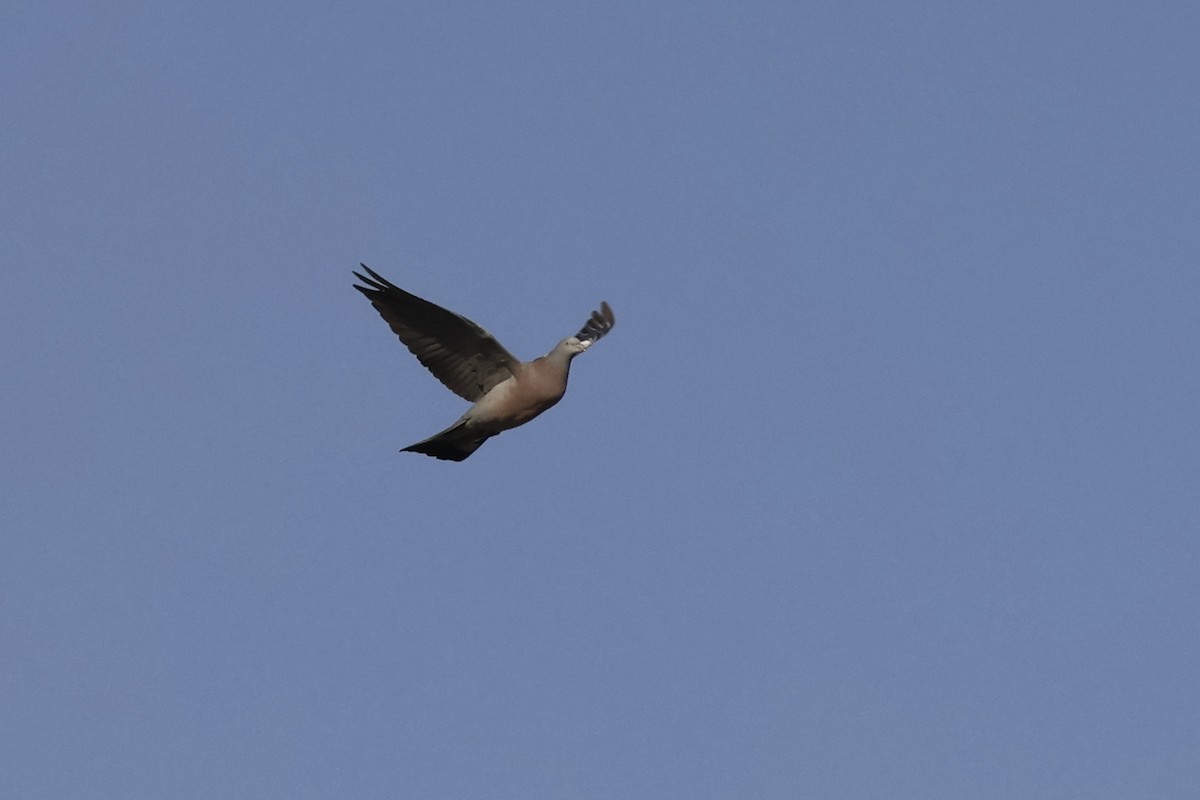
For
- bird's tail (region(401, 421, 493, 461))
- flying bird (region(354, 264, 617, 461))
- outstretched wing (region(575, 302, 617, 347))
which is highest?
outstretched wing (region(575, 302, 617, 347))

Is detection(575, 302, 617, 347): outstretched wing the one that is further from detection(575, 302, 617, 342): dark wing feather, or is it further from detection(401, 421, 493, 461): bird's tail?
detection(401, 421, 493, 461): bird's tail

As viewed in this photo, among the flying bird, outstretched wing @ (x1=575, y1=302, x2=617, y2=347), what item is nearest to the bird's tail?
the flying bird

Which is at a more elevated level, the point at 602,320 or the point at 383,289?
the point at 602,320

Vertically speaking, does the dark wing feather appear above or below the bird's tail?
above

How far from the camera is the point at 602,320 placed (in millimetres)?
20344

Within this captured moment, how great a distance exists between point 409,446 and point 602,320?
8.86 ft

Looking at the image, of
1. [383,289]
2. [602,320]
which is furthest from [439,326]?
[602,320]

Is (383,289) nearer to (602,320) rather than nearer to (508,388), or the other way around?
(508,388)

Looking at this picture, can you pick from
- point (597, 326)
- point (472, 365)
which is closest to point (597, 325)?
point (597, 326)

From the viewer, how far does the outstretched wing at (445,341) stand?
59.7 feet

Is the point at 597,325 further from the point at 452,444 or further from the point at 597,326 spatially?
the point at 452,444

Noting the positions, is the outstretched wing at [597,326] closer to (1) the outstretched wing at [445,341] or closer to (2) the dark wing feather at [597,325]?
(2) the dark wing feather at [597,325]

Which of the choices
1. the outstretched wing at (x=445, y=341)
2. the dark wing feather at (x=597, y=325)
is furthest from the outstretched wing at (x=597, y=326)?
the outstretched wing at (x=445, y=341)

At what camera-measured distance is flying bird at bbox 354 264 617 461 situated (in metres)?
18.2
